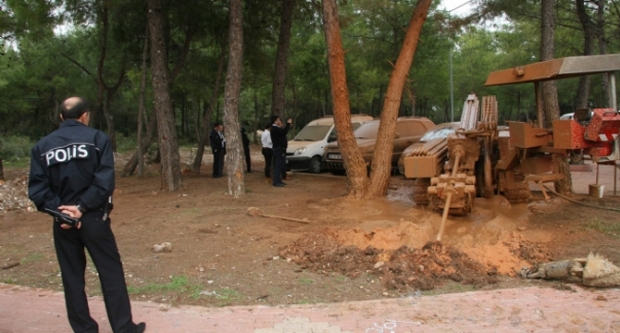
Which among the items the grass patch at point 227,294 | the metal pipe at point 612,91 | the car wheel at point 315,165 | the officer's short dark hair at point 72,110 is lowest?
the grass patch at point 227,294

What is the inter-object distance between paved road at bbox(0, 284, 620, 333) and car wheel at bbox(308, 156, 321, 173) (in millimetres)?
11409

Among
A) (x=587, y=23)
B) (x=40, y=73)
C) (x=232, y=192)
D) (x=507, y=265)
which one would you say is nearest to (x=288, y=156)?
(x=232, y=192)

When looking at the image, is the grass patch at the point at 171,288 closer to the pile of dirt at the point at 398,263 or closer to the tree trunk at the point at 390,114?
the pile of dirt at the point at 398,263

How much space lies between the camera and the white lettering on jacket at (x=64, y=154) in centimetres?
406

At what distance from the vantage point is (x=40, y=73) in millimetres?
29859

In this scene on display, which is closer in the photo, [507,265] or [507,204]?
[507,265]

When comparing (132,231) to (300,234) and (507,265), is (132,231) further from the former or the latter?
(507,265)

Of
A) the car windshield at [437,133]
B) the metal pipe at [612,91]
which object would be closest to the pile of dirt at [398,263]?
the metal pipe at [612,91]

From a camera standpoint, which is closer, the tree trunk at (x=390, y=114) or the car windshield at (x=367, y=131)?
the tree trunk at (x=390, y=114)

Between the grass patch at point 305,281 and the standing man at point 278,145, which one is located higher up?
the standing man at point 278,145

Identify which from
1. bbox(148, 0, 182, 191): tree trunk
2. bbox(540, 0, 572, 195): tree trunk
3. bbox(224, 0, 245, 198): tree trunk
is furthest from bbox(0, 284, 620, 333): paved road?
bbox(148, 0, 182, 191): tree trunk

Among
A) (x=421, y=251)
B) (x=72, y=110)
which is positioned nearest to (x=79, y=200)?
(x=72, y=110)

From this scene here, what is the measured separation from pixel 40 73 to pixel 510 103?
32.4 meters

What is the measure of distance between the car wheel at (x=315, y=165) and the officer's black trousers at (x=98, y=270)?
40.8 ft
